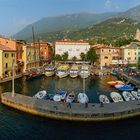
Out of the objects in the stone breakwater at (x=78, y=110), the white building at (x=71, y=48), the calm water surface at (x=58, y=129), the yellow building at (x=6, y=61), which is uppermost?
the white building at (x=71, y=48)

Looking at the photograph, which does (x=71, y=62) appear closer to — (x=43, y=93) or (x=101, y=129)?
(x=43, y=93)

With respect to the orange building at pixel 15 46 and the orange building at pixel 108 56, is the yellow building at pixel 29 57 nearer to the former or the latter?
the orange building at pixel 15 46

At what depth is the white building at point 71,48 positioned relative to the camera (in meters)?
158

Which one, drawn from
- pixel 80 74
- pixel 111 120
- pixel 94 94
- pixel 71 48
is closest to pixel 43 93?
pixel 94 94

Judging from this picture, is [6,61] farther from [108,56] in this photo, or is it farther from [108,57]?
[108,57]

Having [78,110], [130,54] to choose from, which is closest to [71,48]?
[130,54]

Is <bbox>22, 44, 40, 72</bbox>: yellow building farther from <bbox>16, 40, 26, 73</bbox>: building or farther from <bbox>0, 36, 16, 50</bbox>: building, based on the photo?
<bbox>0, 36, 16, 50</bbox>: building

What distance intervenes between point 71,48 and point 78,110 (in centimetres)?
11822

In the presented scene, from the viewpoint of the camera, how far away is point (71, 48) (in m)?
159

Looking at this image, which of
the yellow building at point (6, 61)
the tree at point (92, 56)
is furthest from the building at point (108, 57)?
the yellow building at point (6, 61)

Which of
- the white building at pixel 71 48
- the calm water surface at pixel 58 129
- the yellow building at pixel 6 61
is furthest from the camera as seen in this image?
the white building at pixel 71 48

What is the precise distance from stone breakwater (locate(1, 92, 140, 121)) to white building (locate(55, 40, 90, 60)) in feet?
364

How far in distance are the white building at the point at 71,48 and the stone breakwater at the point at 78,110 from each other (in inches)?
4363

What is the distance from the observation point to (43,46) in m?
142
